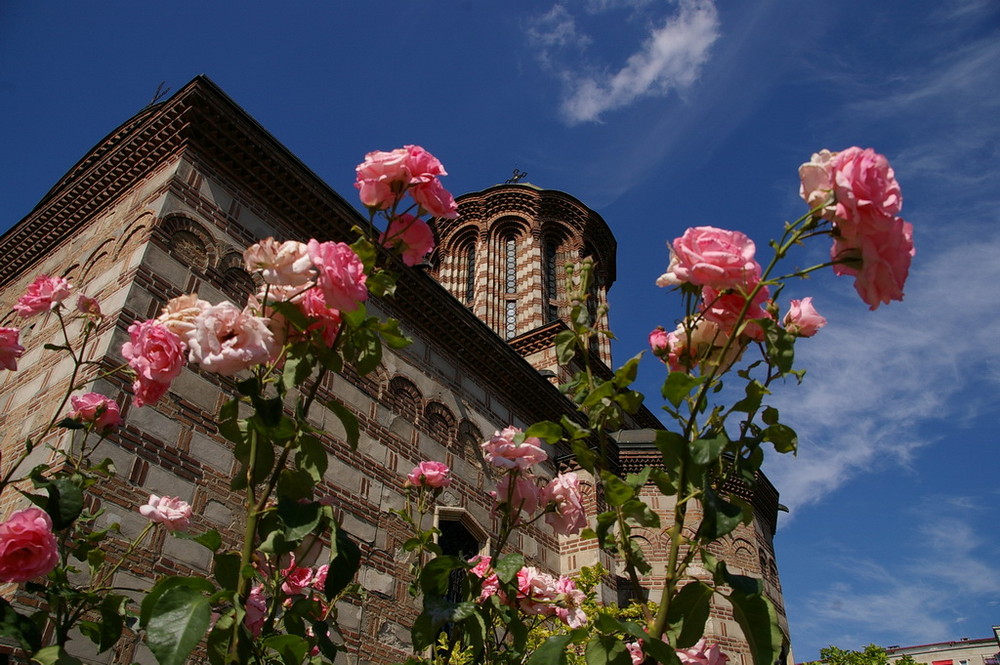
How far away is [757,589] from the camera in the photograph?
5.72 ft

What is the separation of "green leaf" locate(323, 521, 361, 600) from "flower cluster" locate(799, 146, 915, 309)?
1469 millimetres

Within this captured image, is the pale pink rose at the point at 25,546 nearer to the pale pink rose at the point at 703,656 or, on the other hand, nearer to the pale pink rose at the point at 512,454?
the pale pink rose at the point at 512,454

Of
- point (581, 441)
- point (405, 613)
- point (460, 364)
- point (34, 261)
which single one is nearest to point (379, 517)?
point (405, 613)

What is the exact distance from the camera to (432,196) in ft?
7.35

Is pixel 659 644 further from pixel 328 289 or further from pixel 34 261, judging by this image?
pixel 34 261

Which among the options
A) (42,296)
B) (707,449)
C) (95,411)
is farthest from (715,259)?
(42,296)

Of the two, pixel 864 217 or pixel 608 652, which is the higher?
pixel 864 217

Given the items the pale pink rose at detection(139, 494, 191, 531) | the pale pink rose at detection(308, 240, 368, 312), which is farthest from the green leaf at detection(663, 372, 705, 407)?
the pale pink rose at detection(139, 494, 191, 531)

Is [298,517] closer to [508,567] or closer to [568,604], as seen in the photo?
[508,567]

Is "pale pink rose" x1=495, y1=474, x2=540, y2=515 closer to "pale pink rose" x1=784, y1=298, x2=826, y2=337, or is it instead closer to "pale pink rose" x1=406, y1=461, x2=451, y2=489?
"pale pink rose" x1=406, y1=461, x2=451, y2=489

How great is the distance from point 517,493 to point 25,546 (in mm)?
1593

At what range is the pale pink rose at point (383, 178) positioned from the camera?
2.21 m

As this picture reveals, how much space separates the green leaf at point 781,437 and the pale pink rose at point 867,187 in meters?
0.57

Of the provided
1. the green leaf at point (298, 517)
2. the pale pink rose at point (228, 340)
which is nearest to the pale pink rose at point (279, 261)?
the pale pink rose at point (228, 340)
